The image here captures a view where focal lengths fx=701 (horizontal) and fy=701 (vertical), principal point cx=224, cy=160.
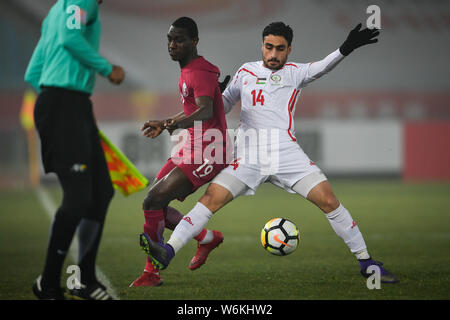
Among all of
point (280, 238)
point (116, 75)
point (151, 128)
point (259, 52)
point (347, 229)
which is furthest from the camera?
point (259, 52)

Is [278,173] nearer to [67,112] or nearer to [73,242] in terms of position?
[67,112]

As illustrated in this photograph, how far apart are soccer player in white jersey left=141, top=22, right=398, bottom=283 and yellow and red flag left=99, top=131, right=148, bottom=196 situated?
502 millimetres

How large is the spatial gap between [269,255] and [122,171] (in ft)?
7.79

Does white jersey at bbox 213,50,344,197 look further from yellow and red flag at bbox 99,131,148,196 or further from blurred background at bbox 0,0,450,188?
blurred background at bbox 0,0,450,188

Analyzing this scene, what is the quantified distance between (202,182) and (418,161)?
44.4 ft

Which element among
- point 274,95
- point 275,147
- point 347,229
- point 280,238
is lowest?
point 280,238

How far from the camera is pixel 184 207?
12141mm

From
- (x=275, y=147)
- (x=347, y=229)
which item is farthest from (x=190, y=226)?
(x=347, y=229)

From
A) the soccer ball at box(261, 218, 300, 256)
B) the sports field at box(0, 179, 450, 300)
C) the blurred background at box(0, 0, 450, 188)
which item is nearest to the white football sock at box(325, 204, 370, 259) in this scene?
the sports field at box(0, 179, 450, 300)

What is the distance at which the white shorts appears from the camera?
209 inches

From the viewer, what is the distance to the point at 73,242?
7.79m

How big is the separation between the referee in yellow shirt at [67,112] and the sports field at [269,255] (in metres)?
0.64

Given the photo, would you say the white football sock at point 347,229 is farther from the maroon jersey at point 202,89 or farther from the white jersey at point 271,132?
the maroon jersey at point 202,89

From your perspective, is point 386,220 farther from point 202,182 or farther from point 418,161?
point 418,161
